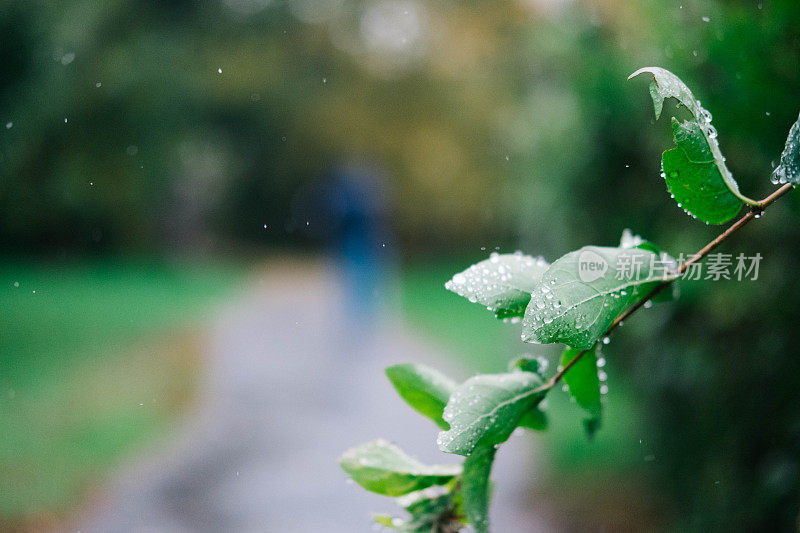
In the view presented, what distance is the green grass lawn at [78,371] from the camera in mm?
2602

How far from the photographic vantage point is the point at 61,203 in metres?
4.40

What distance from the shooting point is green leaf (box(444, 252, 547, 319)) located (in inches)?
10.4

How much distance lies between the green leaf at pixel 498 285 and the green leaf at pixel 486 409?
0.03 meters

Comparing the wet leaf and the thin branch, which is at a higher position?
the thin branch

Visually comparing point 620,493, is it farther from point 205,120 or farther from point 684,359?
point 205,120

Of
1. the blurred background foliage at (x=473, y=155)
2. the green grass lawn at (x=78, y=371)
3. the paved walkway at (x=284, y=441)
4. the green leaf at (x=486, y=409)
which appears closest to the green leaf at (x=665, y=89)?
the green leaf at (x=486, y=409)

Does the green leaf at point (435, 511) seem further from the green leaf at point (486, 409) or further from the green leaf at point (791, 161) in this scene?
the green leaf at point (791, 161)

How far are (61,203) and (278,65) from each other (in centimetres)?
362

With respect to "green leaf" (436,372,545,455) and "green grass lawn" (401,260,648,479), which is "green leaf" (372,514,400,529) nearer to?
"green leaf" (436,372,545,455)

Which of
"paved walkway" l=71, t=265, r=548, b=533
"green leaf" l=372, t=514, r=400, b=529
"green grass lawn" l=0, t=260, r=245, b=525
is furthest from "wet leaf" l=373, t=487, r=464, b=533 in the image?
"green grass lawn" l=0, t=260, r=245, b=525

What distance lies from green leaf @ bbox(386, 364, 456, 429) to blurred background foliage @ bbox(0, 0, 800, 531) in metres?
0.15

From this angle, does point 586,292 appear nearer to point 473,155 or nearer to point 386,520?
point 386,520

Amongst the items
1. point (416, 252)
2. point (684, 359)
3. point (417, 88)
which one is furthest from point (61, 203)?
point (417, 88)

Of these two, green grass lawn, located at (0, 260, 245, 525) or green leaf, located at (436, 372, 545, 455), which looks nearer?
green leaf, located at (436, 372, 545, 455)
